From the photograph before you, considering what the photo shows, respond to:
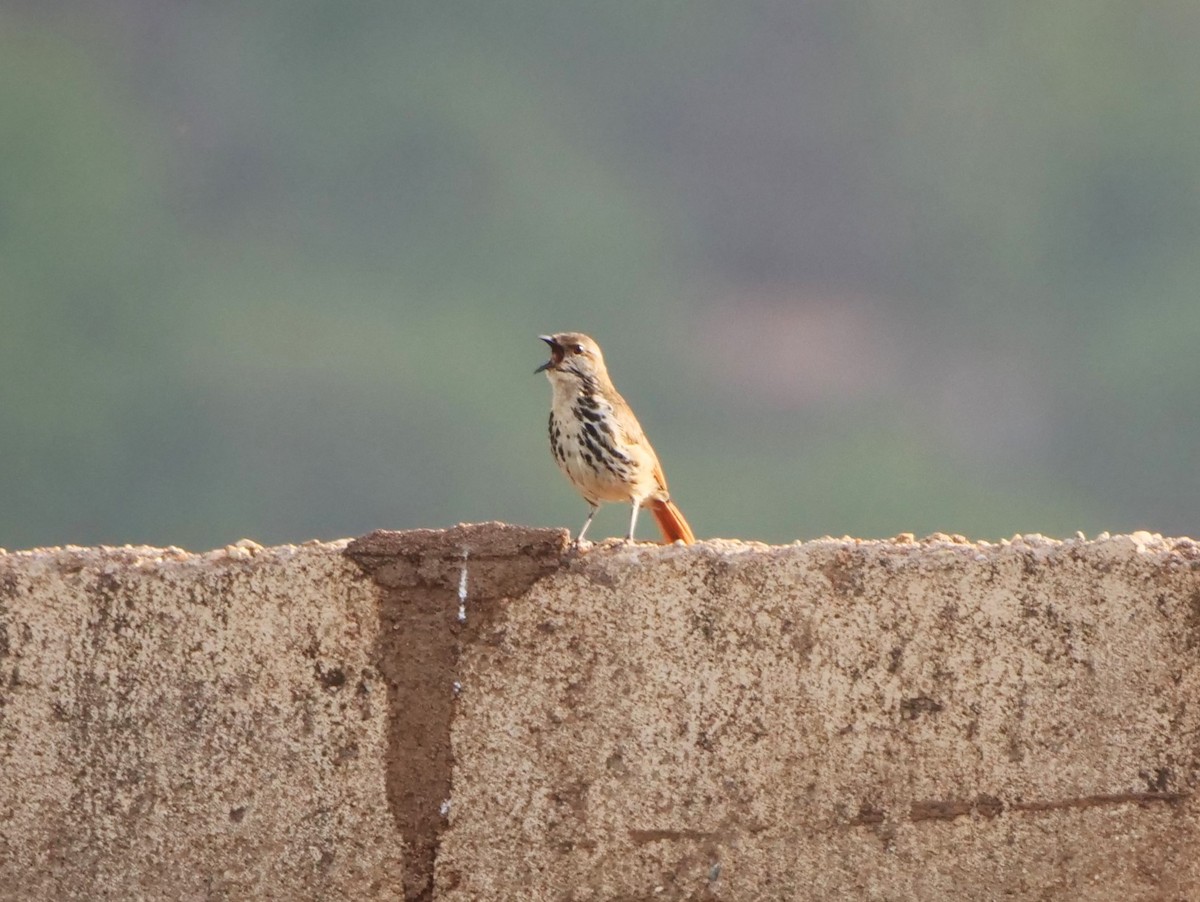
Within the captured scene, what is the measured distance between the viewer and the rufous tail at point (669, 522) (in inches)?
213

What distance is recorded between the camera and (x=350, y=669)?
3.03 meters

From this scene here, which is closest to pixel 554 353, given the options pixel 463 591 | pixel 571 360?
pixel 571 360

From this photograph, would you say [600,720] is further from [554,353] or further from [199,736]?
[554,353]

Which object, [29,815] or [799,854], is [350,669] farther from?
[799,854]

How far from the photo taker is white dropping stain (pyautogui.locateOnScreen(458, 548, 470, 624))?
9.97 feet

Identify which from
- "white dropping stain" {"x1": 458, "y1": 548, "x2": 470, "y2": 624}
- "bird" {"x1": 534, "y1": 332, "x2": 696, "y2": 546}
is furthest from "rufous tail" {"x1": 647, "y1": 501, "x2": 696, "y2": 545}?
"white dropping stain" {"x1": 458, "y1": 548, "x2": 470, "y2": 624}

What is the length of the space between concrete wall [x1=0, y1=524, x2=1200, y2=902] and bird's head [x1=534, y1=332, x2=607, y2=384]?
2.82m

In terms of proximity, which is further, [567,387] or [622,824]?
[567,387]

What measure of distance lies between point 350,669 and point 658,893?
628mm

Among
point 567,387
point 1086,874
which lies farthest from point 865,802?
point 567,387

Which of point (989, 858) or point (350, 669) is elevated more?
point (350, 669)

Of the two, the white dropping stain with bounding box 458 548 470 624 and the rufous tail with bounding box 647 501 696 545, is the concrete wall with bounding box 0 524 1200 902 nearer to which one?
the white dropping stain with bounding box 458 548 470 624

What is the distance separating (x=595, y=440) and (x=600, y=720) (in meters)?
2.83

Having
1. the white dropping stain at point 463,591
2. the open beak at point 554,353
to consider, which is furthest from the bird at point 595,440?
the white dropping stain at point 463,591
